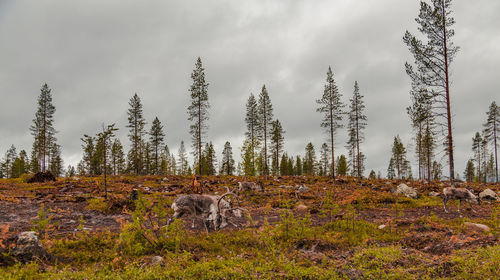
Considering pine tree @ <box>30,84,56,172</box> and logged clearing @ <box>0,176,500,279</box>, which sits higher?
pine tree @ <box>30,84,56,172</box>

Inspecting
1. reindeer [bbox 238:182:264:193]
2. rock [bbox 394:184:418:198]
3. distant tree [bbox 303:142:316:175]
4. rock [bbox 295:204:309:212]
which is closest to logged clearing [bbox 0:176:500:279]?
rock [bbox 295:204:309:212]

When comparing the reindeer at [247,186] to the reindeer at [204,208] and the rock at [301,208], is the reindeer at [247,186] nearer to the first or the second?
the rock at [301,208]

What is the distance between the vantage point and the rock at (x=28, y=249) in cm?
632

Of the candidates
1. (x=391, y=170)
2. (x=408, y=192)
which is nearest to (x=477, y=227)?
(x=408, y=192)

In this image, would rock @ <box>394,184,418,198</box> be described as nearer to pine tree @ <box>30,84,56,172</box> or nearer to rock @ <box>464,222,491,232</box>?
rock @ <box>464,222,491,232</box>

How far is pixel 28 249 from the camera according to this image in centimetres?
637

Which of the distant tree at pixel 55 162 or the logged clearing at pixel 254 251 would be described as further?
the distant tree at pixel 55 162

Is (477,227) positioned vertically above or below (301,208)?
above

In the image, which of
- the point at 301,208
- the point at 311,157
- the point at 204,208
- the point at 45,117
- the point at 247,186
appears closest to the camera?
the point at 204,208

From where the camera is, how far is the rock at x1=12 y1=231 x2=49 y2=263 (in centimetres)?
632

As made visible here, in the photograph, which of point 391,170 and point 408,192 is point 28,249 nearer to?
point 408,192

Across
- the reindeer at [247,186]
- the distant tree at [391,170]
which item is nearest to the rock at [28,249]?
the reindeer at [247,186]

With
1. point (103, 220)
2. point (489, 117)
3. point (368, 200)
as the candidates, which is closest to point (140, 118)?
point (103, 220)

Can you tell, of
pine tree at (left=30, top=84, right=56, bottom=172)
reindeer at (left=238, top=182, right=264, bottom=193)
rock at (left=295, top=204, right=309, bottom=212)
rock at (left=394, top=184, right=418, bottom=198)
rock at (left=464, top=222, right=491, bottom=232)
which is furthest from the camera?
pine tree at (left=30, top=84, right=56, bottom=172)
